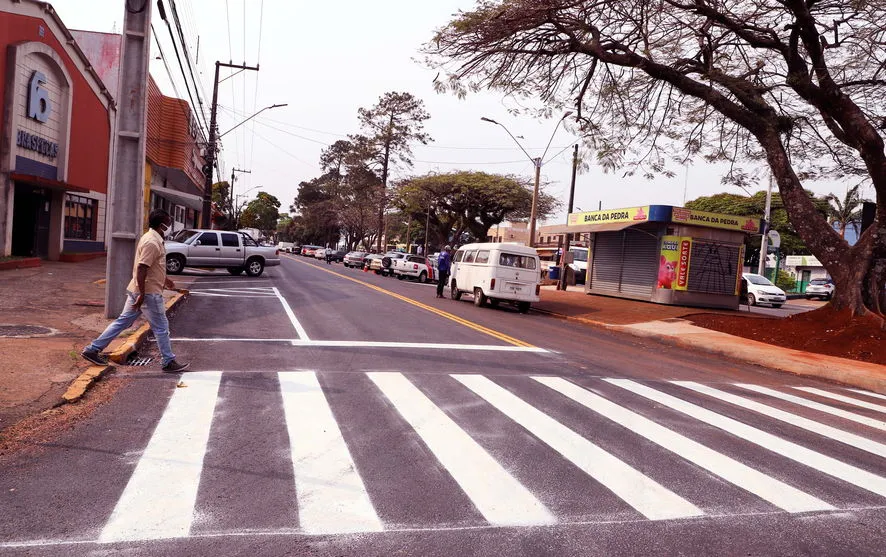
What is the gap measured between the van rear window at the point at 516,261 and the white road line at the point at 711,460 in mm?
12382

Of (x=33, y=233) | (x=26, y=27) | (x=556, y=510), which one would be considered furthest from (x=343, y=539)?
(x=33, y=233)

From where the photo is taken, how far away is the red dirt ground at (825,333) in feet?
44.0

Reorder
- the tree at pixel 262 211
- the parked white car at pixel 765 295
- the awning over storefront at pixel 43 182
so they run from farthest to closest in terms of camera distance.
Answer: the tree at pixel 262 211
the parked white car at pixel 765 295
the awning over storefront at pixel 43 182

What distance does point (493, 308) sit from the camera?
20.8 meters

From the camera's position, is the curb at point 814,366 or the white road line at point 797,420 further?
the curb at point 814,366

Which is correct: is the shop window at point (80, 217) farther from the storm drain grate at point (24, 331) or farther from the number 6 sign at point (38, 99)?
the storm drain grate at point (24, 331)

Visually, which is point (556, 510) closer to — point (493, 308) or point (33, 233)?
point (493, 308)

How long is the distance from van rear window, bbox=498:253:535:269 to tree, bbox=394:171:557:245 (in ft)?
87.7

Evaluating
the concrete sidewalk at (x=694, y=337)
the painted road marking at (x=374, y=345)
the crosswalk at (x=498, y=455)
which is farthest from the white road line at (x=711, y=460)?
the concrete sidewalk at (x=694, y=337)

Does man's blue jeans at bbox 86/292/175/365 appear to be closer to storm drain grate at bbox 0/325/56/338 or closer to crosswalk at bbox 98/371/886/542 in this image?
crosswalk at bbox 98/371/886/542

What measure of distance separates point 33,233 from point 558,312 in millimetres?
18569

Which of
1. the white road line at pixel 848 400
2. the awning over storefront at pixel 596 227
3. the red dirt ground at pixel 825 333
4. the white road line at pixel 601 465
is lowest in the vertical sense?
the white road line at pixel 848 400

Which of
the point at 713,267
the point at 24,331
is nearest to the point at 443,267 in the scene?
the point at 713,267

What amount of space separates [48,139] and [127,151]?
13950 millimetres
